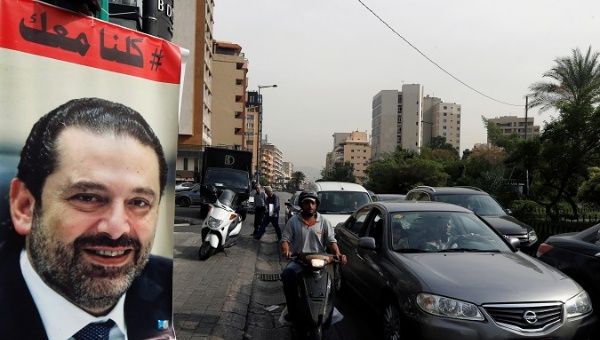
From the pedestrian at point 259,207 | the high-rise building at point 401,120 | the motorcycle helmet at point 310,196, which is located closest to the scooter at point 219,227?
the pedestrian at point 259,207

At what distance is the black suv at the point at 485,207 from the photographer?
392 inches

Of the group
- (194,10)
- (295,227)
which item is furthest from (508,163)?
(194,10)

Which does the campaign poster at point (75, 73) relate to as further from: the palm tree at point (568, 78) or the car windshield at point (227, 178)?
the palm tree at point (568, 78)

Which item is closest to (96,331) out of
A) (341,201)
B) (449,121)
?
(341,201)

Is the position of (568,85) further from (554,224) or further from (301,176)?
(301,176)

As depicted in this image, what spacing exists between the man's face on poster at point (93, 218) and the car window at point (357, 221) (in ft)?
14.7

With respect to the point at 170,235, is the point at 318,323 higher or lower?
lower

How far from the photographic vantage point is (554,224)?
13922mm

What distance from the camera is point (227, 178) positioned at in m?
21.1

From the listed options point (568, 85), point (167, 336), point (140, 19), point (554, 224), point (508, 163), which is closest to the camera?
point (167, 336)

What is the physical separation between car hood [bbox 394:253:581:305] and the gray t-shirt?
80 cm

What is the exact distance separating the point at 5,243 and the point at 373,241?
388 centimetres

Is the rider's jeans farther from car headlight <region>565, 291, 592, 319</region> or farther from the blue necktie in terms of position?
car headlight <region>565, 291, 592, 319</region>

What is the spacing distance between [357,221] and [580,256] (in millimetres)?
2855
